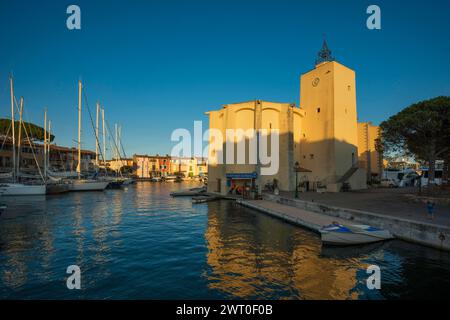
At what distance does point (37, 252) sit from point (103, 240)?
9.97ft

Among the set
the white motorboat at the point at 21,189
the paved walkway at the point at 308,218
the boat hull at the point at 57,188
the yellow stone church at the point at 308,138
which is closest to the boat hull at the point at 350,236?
the paved walkway at the point at 308,218

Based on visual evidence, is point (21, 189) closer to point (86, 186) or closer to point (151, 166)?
point (86, 186)

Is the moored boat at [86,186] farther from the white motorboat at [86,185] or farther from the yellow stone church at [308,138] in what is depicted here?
the yellow stone church at [308,138]

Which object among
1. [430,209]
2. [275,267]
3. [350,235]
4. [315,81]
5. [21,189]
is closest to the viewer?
[275,267]

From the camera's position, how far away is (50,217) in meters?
20.9

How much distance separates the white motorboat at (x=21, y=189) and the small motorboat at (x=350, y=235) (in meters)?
45.2

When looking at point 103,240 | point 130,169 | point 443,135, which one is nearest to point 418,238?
point 443,135

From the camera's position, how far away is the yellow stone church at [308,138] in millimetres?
33312

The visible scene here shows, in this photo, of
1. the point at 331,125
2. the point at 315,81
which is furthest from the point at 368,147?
the point at 315,81

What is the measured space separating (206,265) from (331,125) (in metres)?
29.5

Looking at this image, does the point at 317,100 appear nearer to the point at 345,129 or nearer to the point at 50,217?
the point at 345,129

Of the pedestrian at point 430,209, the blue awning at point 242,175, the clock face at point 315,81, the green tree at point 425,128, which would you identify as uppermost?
the clock face at point 315,81

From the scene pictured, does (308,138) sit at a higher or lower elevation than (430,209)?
higher

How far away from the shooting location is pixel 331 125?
3325 cm
